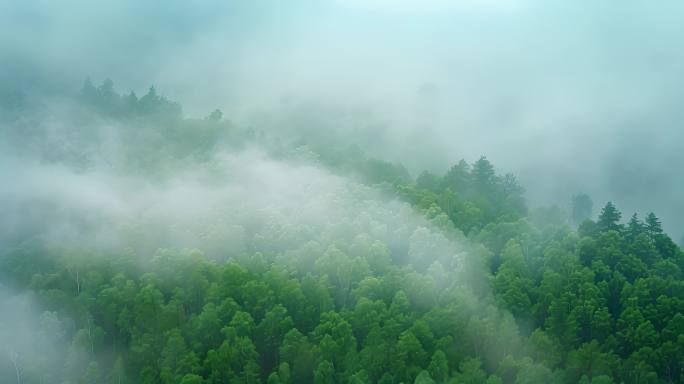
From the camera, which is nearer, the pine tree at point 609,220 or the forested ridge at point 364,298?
the forested ridge at point 364,298

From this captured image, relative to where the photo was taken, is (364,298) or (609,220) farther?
(609,220)

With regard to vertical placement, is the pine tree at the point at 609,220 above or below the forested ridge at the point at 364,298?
above

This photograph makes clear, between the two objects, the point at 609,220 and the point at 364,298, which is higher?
the point at 609,220

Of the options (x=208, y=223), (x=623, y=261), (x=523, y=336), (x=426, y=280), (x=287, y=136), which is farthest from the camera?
(x=287, y=136)

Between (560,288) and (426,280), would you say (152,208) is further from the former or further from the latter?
(560,288)

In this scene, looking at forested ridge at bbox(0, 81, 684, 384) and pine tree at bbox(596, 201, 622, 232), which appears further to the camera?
pine tree at bbox(596, 201, 622, 232)

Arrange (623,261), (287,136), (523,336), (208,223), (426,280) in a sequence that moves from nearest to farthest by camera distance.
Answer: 1. (523,336)
2. (426,280)
3. (623,261)
4. (208,223)
5. (287,136)

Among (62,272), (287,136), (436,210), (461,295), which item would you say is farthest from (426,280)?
(287,136)

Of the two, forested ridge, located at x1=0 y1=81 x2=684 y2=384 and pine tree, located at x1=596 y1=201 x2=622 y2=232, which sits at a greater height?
pine tree, located at x1=596 y1=201 x2=622 y2=232
